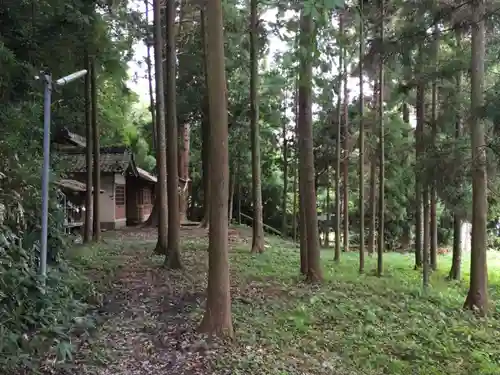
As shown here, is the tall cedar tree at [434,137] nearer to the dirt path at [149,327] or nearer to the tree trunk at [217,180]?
the dirt path at [149,327]

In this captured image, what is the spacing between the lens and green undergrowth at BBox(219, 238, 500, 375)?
589 cm

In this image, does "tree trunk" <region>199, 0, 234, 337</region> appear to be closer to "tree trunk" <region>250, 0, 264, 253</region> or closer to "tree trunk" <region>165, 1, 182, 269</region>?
"tree trunk" <region>165, 1, 182, 269</region>

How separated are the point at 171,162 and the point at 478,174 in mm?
6181

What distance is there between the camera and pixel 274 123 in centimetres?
2280

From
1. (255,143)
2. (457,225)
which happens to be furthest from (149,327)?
(457,225)

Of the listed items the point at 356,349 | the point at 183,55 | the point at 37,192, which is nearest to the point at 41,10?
the point at 37,192

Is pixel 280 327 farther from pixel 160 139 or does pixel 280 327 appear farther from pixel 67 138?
pixel 67 138

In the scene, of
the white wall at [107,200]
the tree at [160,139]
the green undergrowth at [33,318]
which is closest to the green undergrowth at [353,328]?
the green undergrowth at [33,318]

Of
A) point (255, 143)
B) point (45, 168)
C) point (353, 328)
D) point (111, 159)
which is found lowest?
point (353, 328)

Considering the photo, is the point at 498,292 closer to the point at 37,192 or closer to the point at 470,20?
the point at 470,20

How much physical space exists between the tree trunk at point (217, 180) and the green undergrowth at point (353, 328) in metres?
0.47

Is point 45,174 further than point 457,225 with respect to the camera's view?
No

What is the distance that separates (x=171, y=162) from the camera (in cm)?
1050

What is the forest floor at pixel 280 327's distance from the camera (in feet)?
17.8
